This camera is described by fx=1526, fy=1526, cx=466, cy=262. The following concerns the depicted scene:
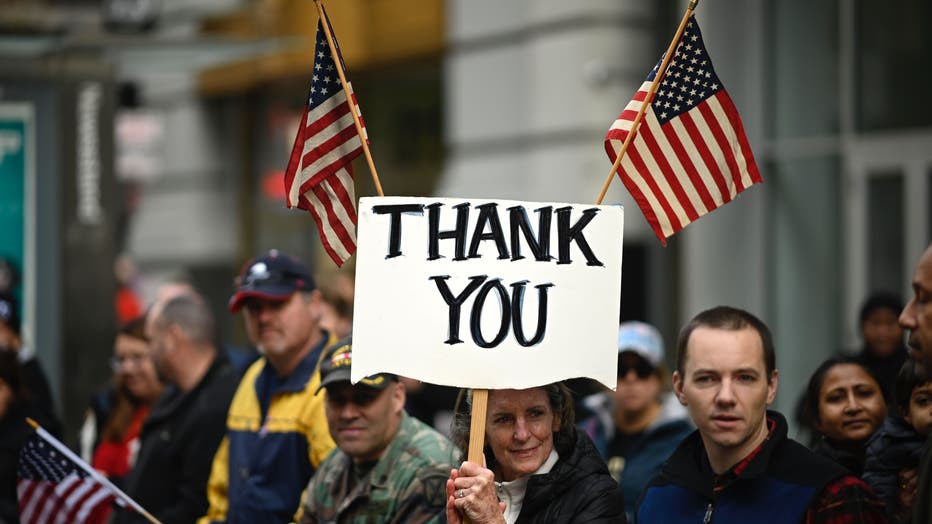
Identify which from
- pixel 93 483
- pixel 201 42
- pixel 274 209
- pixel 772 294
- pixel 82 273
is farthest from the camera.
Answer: pixel 274 209

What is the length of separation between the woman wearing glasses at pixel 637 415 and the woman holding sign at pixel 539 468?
232 cm

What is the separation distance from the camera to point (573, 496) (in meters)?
4.65

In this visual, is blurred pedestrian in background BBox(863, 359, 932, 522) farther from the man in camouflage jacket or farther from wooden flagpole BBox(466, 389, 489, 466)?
the man in camouflage jacket

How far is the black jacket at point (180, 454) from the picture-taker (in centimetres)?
703

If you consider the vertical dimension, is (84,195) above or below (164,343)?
above

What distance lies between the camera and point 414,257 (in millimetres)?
4848

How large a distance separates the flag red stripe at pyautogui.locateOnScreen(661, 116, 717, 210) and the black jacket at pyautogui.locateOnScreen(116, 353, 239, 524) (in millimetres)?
2744

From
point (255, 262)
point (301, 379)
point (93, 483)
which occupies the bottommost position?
point (93, 483)

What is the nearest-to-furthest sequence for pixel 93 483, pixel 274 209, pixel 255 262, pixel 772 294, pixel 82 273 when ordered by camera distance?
pixel 93 483 → pixel 255 262 → pixel 82 273 → pixel 772 294 → pixel 274 209

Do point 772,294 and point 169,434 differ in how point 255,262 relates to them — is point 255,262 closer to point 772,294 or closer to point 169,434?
point 169,434

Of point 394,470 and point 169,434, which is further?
point 169,434

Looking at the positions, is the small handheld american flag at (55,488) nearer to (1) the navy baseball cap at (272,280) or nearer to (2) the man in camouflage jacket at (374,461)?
(1) the navy baseball cap at (272,280)

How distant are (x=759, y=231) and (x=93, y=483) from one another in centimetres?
912

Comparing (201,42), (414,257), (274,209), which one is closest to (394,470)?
(414,257)
